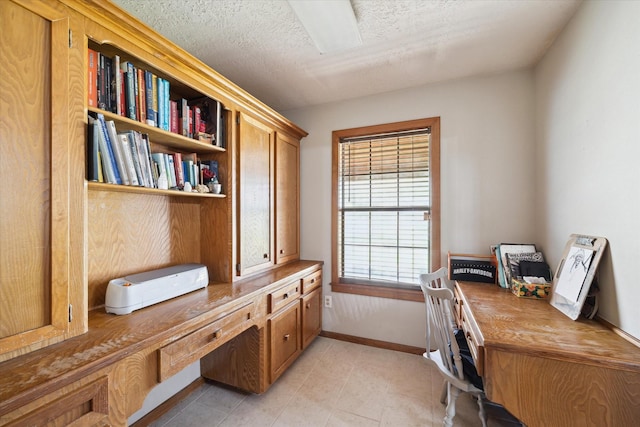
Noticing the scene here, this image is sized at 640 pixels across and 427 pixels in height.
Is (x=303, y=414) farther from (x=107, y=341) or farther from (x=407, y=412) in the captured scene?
(x=107, y=341)

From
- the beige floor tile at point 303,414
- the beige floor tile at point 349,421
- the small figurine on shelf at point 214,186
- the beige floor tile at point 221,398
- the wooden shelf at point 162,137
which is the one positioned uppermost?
the wooden shelf at point 162,137

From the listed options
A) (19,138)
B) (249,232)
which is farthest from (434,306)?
(19,138)

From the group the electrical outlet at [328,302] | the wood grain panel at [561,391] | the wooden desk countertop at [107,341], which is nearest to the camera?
the wooden desk countertop at [107,341]

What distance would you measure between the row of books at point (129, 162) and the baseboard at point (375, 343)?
208 cm

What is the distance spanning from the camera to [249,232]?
2.09m

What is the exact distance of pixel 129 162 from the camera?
1.30 meters

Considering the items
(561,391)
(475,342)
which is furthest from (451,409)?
(561,391)

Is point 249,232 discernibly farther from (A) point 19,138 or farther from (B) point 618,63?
(B) point 618,63

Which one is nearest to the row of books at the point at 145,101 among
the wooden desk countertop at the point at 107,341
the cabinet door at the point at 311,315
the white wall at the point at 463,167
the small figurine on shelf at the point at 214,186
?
the small figurine on shelf at the point at 214,186

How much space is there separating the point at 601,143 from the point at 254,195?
218cm

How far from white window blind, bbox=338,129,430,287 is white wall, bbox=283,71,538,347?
17 centimetres

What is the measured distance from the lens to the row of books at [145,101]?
4.03 feet

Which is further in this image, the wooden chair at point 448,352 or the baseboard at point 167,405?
the baseboard at point 167,405

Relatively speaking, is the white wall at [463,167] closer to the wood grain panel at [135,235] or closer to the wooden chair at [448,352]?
the wooden chair at [448,352]
